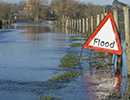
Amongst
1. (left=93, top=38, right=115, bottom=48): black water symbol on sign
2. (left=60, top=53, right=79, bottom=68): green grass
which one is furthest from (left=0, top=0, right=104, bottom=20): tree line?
(left=93, top=38, right=115, bottom=48): black water symbol on sign

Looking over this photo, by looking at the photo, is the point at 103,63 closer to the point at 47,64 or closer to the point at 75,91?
the point at 47,64

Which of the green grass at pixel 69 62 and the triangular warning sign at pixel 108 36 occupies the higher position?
the triangular warning sign at pixel 108 36

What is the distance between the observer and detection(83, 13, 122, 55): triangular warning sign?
50.7 feet

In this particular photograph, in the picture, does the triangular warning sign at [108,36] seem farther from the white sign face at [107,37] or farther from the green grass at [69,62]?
the green grass at [69,62]

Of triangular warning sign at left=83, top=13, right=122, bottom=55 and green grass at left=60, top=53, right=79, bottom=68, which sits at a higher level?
triangular warning sign at left=83, top=13, right=122, bottom=55

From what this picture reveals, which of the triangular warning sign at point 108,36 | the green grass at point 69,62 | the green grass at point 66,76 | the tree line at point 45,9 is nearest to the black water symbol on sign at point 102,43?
the triangular warning sign at point 108,36

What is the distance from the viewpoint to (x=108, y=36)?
15.6 meters

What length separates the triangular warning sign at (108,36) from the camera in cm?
1545

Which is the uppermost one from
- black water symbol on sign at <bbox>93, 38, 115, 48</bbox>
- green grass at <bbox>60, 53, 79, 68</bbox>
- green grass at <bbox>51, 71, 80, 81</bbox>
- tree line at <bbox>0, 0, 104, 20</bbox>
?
black water symbol on sign at <bbox>93, 38, 115, 48</bbox>

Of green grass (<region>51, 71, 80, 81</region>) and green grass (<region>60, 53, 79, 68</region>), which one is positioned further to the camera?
green grass (<region>60, 53, 79, 68</region>)

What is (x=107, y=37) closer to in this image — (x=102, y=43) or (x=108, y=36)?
(x=108, y=36)

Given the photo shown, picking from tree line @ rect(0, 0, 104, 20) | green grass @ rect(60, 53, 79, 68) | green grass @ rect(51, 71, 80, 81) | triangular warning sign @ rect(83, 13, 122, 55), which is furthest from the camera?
tree line @ rect(0, 0, 104, 20)

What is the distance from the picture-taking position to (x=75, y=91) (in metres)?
12.7

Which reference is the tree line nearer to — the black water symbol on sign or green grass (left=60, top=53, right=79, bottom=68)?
green grass (left=60, top=53, right=79, bottom=68)
